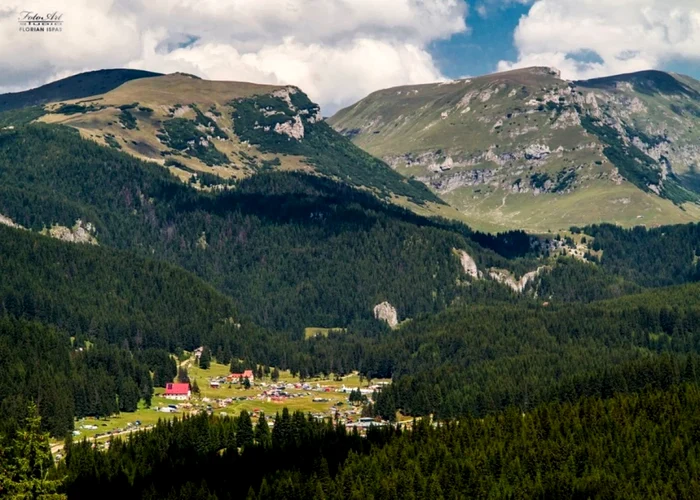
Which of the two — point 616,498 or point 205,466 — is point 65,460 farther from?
point 616,498

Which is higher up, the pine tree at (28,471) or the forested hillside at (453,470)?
the pine tree at (28,471)

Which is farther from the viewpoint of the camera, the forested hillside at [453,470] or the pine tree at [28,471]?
the forested hillside at [453,470]

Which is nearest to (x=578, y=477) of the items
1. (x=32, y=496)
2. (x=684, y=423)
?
(x=684, y=423)

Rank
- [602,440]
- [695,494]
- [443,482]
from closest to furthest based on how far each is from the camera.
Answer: [695,494], [443,482], [602,440]

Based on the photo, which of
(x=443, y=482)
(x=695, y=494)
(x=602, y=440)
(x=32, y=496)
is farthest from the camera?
(x=602, y=440)

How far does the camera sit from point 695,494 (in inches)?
6462

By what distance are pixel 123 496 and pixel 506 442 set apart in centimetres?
6709

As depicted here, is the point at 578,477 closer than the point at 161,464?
Yes

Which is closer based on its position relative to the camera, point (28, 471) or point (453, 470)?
point (28, 471)

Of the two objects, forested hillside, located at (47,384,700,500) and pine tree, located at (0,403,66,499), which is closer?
pine tree, located at (0,403,66,499)

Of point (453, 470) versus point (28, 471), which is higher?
point (28, 471)

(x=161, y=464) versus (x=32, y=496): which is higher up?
(x=32, y=496)

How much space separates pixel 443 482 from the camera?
6954 inches

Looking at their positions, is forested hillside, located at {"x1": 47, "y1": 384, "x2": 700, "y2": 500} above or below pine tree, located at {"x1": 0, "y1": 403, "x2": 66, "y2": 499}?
below
